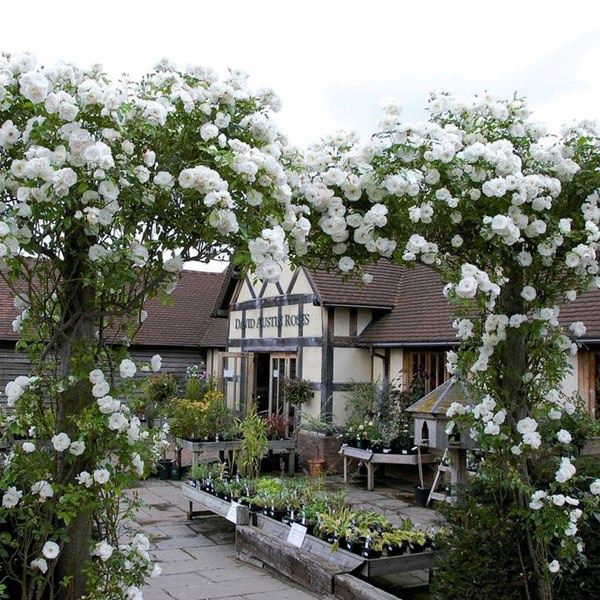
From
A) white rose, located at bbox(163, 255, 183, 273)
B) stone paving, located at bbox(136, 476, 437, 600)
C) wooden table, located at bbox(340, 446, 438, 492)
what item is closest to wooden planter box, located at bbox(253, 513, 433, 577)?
stone paving, located at bbox(136, 476, 437, 600)

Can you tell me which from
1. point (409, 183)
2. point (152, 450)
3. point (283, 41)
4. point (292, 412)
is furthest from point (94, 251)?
point (292, 412)

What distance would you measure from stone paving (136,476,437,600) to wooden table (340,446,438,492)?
0.26m

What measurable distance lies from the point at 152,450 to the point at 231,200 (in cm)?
162

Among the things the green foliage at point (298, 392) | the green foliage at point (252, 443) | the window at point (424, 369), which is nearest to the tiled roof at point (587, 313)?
the window at point (424, 369)

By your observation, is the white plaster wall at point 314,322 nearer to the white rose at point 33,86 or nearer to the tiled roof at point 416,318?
the tiled roof at point 416,318

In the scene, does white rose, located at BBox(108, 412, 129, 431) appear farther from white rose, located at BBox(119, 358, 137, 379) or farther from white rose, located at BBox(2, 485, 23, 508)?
white rose, located at BBox(2, 485, 23, 508)

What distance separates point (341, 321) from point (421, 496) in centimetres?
427

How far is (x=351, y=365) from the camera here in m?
13.5

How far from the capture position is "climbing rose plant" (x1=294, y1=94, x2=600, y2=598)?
4402 millimetres

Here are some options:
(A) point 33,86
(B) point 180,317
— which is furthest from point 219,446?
(B) point 180,317

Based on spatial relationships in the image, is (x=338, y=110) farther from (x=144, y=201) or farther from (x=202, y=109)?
(x=144, y=201)

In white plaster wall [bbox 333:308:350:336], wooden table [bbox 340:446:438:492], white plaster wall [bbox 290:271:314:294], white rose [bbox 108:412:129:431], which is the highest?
white plaster wall [bbox 290:271:314:294]

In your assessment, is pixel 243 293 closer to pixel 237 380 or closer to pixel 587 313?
pixel 237 380

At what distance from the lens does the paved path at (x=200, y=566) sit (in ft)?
20.1
